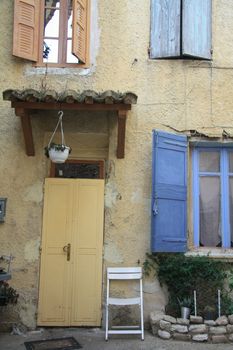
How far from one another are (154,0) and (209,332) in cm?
536

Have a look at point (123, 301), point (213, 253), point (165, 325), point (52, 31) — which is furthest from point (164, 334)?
point (52, 31)

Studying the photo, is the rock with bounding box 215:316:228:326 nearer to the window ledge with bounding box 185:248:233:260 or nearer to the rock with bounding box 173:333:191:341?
the rock with bounding box 173:333:191:341

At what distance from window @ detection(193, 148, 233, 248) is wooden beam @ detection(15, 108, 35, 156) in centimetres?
268

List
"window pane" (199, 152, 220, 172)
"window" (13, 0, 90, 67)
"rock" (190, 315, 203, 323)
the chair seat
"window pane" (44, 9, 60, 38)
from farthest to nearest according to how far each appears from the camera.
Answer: "window pane" (44, 9, 60, 38) → "window pane" (199, 152, 220, 172) → "window" (13, 0, 90, 67) → the chair seat → "rock" (190, 315, 203, 323)

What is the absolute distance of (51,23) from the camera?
23.3 ft

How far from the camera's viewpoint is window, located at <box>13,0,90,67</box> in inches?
265

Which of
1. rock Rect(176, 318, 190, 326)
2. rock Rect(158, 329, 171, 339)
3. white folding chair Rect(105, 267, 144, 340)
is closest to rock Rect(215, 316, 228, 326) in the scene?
rock Rect(176, 318, 190, 326)

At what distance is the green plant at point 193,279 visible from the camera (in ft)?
20.4

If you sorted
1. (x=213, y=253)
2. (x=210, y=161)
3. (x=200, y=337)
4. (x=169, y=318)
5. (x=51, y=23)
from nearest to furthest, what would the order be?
1. (x=200, y=337)
2. (x=169, y=318)
3. (x=213, y=253)
4. (x=210, y=161)
5. (x=51, y=23)

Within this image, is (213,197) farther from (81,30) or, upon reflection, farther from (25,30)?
(25,30)

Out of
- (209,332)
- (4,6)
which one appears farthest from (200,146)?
(4,6)

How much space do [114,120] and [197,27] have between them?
2.17 meters

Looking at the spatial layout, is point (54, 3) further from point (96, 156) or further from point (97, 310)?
point (97, 310)

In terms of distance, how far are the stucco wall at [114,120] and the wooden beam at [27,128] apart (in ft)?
0.46
